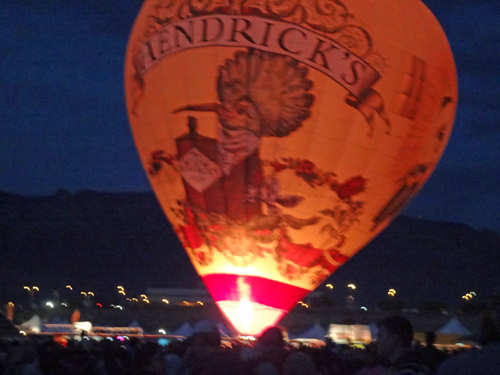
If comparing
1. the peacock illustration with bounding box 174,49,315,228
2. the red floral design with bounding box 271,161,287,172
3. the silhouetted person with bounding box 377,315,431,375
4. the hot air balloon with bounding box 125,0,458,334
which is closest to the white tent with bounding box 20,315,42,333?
the hot air balloon with bounding box 125,0,458,334

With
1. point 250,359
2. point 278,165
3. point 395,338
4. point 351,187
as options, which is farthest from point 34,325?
point 395,338

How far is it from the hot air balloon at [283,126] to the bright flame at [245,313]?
0.06 feet

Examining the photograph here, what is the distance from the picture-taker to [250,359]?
16.9 feet

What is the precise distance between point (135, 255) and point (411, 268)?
2698cm

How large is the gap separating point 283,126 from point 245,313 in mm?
2727

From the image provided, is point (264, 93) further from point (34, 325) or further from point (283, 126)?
point (34, 325)

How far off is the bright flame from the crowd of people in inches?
157

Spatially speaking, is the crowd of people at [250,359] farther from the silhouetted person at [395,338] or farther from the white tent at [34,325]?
the white tent at [34,325]

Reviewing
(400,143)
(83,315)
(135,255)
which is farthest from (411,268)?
(400,143)

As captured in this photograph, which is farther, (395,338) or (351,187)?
(351,187)

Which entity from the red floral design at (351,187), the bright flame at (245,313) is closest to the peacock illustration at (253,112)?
the red floral design at (351,187)

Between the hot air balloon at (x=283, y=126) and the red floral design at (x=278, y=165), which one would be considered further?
the red floral design at (x=278, y=165)

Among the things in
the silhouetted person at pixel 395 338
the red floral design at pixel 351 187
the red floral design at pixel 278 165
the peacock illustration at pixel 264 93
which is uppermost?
the peacock illustration at pixel 264 93

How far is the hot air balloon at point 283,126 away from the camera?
428 inches
